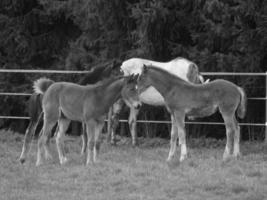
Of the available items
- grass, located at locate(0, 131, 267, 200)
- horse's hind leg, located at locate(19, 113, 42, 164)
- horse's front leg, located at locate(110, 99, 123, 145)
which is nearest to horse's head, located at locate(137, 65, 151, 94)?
grass, located at locate(0, 131, 267, 200)

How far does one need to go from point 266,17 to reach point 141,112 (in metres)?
4.51

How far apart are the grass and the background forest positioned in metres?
4.11

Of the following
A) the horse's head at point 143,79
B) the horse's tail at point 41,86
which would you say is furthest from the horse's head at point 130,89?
the horse's tail at point 41,86

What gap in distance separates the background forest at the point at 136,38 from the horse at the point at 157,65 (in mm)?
1879

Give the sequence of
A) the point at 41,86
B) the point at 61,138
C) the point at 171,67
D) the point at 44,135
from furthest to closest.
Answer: the point at 171,67 < the point at 41,86 < the point at 61,138 < the point at 44,135

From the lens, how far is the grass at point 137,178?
318 inches

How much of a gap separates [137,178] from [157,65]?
17.5 feet

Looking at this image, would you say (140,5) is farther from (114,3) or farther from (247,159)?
(247,159)

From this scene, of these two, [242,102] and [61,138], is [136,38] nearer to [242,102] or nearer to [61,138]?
[242,102]

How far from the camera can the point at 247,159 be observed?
36.8 feet

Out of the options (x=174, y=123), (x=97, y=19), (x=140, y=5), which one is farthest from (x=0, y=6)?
(x=174, y=123)

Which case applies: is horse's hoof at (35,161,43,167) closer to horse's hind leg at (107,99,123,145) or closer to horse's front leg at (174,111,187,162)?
horse's front leg at (174,111,187,162)

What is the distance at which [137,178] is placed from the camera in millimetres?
9008

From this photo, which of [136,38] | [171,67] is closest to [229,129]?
[171,67]
